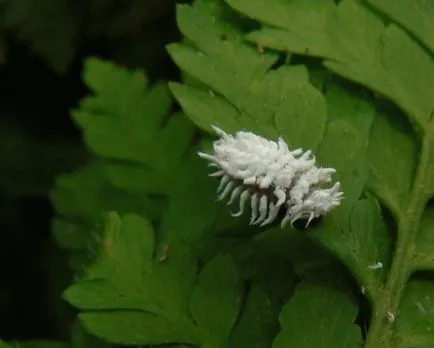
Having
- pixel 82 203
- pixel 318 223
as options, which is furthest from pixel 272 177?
pixel 82 203

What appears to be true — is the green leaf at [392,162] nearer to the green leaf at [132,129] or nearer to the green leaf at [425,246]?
the green leaf at [425,246]

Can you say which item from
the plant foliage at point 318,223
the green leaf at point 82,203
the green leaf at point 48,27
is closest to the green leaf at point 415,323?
the plant foliage at point 318,223

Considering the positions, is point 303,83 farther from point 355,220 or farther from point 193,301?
point 193,301

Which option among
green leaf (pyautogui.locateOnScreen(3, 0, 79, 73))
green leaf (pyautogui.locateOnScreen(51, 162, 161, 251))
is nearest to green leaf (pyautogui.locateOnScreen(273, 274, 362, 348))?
green leaf (pyautogui.locateOnScreen(51, 162, 161, 251))

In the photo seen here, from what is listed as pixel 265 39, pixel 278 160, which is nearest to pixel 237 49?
pixel 265 39

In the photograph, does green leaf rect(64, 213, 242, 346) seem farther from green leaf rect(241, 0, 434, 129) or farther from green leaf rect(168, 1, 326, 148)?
green leaf rect(241, 0, 434, 129)

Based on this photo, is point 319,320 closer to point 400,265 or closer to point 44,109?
point 400,265
